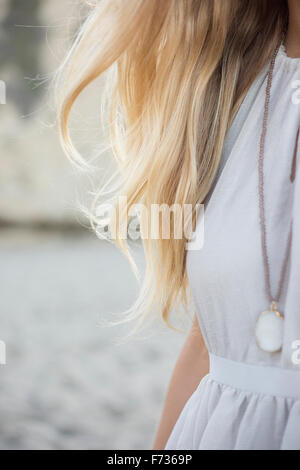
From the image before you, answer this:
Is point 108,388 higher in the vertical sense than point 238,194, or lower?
lower

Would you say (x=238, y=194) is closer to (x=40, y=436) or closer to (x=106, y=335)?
(x=40, y=436)

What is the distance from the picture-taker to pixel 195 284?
96cm

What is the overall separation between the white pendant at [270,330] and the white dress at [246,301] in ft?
0.03

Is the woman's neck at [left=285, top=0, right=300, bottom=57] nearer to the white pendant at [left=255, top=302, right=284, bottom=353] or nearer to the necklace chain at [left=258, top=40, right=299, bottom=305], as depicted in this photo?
the necklace chain at [left=258, top=40, right=299, bottom=305]

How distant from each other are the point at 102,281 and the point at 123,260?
1462 millimetres

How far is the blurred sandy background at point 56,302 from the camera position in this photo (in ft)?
6.76

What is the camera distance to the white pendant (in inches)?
34.7

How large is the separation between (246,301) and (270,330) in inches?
2.0

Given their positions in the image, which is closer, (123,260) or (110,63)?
(110,63)

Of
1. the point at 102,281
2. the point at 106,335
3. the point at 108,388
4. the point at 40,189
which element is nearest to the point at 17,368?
the point at 108,388

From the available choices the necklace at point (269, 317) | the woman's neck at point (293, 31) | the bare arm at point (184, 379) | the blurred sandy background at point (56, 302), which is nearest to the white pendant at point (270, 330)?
the necklace at point (269, 317)

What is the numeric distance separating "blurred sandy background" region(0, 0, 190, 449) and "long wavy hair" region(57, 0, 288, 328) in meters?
0.21

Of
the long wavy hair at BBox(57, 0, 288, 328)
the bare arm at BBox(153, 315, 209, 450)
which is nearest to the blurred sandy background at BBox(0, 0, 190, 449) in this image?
the long wavy hair at BBox(57, 0, 288, 328)

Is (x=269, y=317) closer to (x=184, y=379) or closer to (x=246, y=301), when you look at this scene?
(x=246, y=301)
